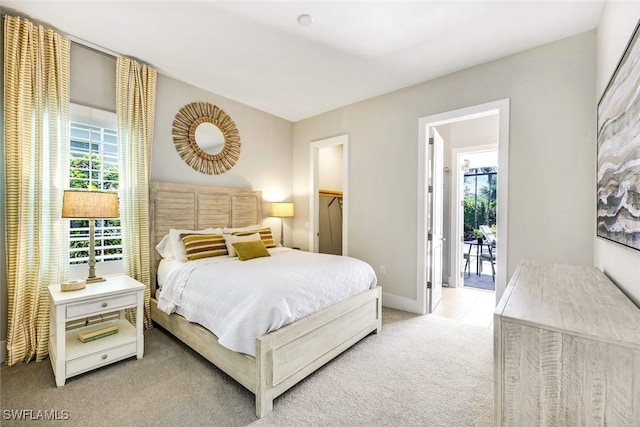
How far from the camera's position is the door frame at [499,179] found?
2697 millimetres

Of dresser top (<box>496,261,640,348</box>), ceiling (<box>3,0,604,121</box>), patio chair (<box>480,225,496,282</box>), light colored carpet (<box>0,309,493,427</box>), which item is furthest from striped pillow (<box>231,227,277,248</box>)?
patio chair (<box>480,225,496,282</box>)

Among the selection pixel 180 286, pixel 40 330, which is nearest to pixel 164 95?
pixel 180 286

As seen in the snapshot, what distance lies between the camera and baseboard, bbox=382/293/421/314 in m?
3.35

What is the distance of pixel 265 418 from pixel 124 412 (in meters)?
0.87

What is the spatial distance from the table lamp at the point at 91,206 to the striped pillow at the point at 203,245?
2.26 ft

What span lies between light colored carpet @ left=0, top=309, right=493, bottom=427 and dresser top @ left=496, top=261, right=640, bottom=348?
92 centimetres

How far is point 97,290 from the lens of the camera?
2.11 metres

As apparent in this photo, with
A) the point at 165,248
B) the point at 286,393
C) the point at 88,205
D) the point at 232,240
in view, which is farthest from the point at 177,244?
the point at 286,393

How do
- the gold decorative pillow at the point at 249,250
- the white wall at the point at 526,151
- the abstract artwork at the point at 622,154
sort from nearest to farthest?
the abstract artwork at the point at 622,154, the white wall at the point at 526,151, the gold decorative pillow at the point at 249,250

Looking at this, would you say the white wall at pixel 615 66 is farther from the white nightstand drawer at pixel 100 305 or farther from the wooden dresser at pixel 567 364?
the white nightstand drawer at pixel 100 305

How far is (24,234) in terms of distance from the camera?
212 cm

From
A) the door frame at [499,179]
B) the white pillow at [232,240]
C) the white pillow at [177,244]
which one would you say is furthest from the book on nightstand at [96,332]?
the door frame at [499,179]

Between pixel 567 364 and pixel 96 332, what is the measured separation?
2.93m

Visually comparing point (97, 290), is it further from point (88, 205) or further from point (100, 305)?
point (88, 205)
